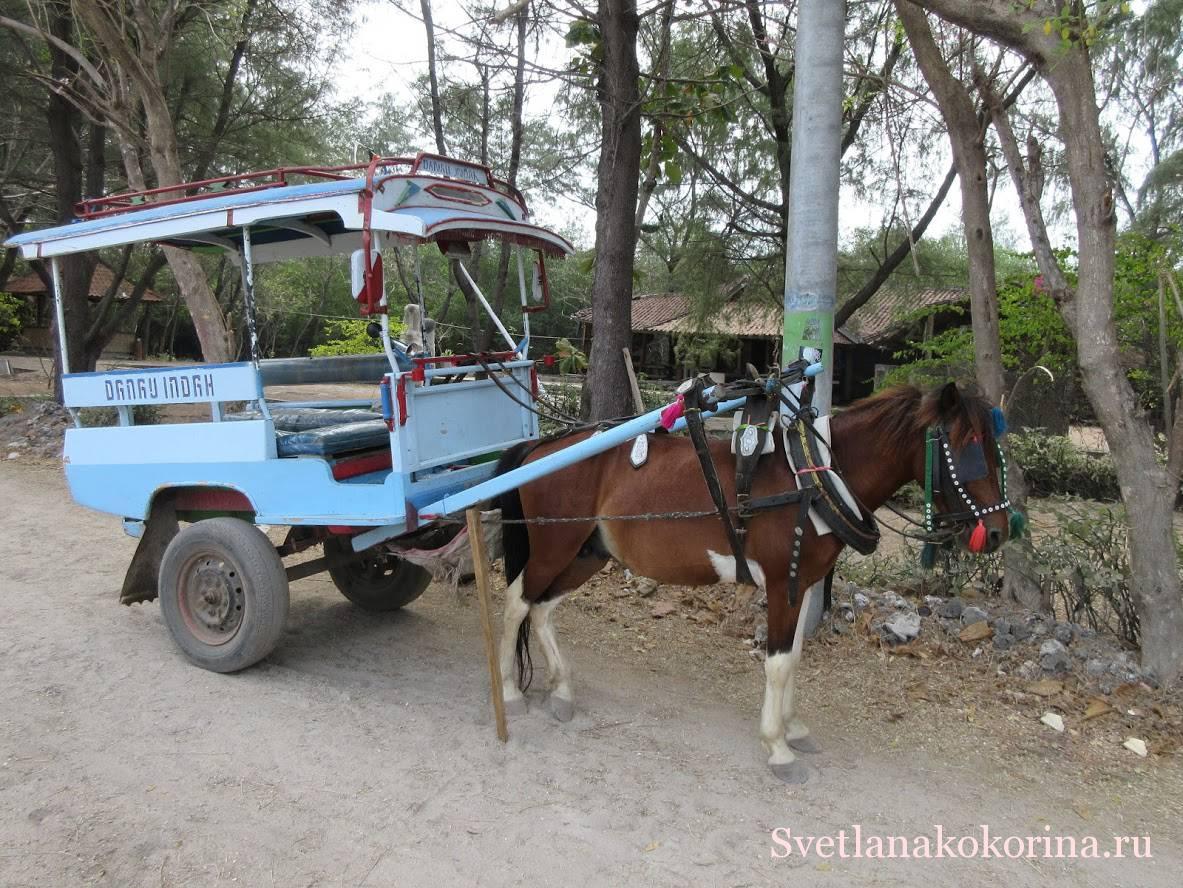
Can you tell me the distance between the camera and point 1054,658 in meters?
4.39

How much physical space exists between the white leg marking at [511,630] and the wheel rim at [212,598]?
1383 mm

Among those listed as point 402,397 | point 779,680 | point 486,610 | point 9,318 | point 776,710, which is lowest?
point 776,710

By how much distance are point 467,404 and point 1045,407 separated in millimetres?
13603

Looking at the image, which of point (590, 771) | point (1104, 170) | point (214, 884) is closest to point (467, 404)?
point (590, 771)

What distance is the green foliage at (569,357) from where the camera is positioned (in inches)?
467

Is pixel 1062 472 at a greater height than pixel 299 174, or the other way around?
pixel 299 174

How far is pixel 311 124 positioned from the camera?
1305 centimetres

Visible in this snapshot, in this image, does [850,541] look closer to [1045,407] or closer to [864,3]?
[864,3]

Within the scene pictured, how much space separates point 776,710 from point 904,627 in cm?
172

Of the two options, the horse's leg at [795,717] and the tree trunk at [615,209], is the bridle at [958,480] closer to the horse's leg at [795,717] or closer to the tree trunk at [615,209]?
the horse's leg at [795,717]

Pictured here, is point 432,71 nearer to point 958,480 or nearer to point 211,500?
point 211,500

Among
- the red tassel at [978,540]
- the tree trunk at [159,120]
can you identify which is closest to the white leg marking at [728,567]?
the red tassel at [978,540]

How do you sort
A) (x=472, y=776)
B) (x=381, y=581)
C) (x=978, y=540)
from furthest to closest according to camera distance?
1. (x=381, y=581)
2. (x=472, y=776)
3. (x=978, y=540)

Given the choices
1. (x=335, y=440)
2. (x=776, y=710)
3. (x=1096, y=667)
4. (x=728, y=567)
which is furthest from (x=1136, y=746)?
(x=335, y=440)
